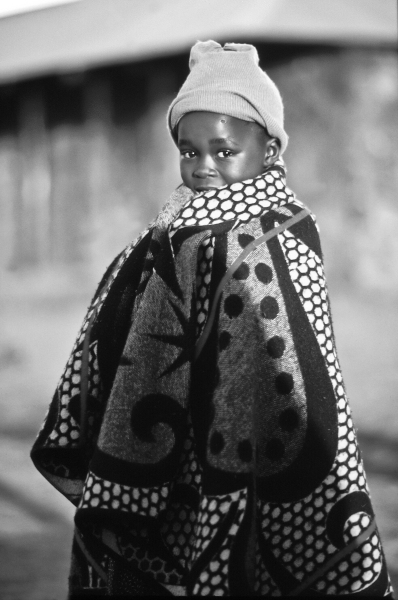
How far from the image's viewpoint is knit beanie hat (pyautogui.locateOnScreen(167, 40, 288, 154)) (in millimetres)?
1340

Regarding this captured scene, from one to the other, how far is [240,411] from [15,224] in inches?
178

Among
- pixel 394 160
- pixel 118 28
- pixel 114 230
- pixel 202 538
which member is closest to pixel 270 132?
pixel 202 538

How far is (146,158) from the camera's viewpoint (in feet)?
15.9

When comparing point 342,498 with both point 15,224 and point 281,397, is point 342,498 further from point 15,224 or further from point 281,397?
point 15,224

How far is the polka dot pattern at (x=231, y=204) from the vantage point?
1.27 meters

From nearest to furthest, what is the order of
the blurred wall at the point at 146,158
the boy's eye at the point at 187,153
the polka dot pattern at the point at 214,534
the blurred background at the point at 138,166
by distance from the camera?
the polka dot pattern at the point at 214,534, the boy's eye at the point at 187,153, the blurred background at the point at 138,166, the blurred wall at the point at 146,158

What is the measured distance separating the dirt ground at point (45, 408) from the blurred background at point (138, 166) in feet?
0.04

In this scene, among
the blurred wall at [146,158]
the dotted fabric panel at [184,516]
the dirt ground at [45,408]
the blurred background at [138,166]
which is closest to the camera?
the dotted fabric panel at [184,516]

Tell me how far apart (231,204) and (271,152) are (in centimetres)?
20

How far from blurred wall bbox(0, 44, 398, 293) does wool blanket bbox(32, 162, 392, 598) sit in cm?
326

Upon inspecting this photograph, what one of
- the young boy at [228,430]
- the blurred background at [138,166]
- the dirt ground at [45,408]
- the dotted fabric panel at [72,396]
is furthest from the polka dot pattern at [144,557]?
the blurred background at [138,166]

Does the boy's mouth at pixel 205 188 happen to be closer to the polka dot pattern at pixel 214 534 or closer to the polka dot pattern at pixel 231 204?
the polka dot pattern at pixel 231 204

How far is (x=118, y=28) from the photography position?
3.91 meters

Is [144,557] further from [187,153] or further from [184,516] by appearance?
[187,153]
